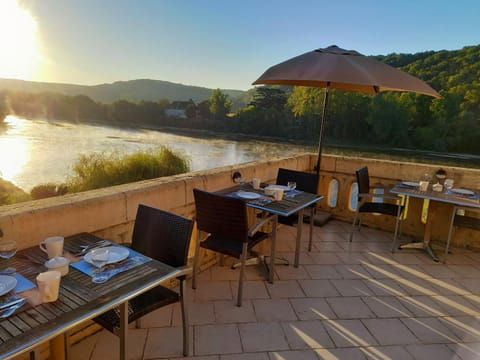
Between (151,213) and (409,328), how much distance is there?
75.8 inches

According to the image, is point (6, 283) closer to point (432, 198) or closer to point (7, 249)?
point (7, 249)

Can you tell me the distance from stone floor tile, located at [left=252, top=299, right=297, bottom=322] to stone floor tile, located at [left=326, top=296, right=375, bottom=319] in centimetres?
35

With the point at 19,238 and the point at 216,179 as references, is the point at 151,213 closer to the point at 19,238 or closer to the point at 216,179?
the point at 19,238

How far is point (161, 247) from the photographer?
1.63 meters

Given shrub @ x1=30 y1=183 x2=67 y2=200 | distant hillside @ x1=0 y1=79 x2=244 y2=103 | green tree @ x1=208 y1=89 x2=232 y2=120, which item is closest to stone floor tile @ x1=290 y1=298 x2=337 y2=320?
shrub @ x1=30 y1=183 x2=67 y2=200

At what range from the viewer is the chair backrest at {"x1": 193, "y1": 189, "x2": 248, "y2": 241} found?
6.67 feet

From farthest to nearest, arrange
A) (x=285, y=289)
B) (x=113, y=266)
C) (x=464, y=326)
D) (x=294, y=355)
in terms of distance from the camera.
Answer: (x=285, y=289)
(x=464, y=326)
(x=294, y=355)
(x=113, y=266)

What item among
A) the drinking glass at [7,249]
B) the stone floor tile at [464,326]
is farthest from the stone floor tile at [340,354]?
the drinking glass at [7,249]

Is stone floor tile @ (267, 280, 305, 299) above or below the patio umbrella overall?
below

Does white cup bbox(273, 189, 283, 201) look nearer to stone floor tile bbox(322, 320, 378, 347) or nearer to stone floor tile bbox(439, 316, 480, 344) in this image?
stone floor tile bbox(322, 320, 378, 347)

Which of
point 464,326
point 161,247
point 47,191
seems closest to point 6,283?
point 161,247

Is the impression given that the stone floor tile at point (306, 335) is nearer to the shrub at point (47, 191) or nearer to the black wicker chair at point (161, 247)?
the black wicker chair at point (161, 247)

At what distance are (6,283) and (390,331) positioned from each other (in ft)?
7.22

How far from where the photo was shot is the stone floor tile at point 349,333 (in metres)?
1.88
